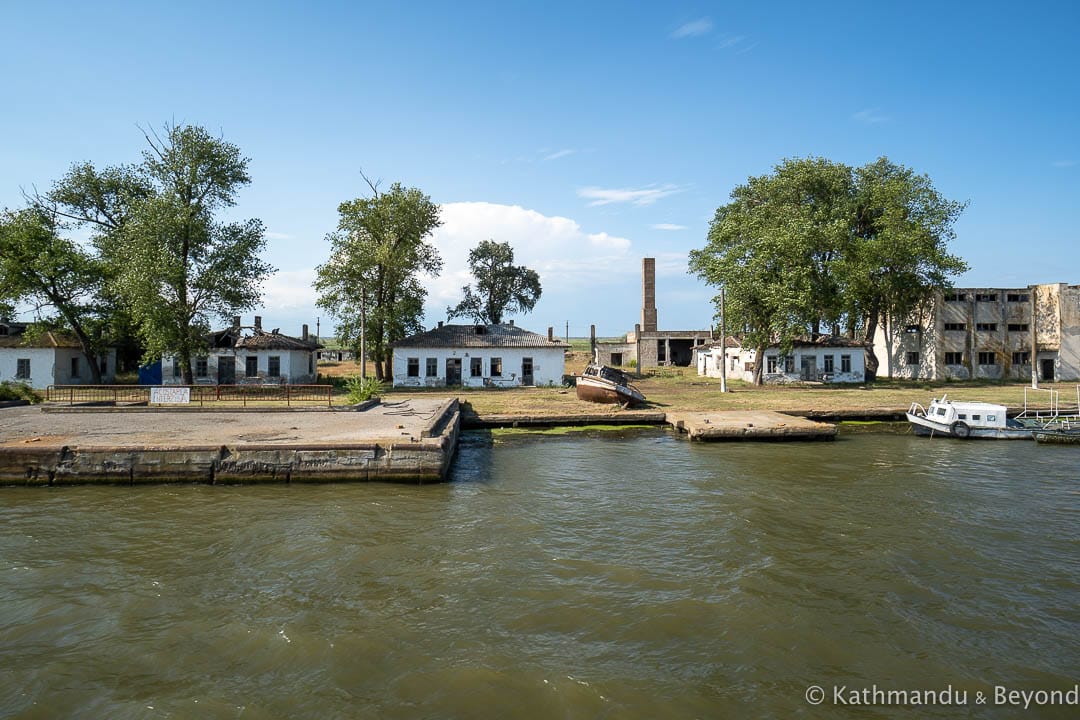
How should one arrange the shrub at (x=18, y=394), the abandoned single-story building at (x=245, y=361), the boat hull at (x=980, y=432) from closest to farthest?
the boat hull at (x=980, y=432) → the shrub at (x=18, y=394) → the abandoned single-story building at (x=245, y=361)

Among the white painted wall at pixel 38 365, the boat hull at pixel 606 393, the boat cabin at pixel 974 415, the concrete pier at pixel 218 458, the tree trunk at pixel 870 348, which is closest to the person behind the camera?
the concrete pier at pixel 218 458

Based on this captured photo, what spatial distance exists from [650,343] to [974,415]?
32.4 metres

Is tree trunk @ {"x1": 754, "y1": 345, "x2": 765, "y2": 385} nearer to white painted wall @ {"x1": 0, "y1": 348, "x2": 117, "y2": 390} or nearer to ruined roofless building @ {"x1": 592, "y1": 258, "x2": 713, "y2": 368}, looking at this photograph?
ruined roofless building @ {"x1": 592, "y1": 258, "x2": 713, "y2": 368}

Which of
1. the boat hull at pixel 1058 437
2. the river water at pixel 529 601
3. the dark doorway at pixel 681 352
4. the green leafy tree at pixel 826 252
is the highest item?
the green leafy tree at pixel 826 252

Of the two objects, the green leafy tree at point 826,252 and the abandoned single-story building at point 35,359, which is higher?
the green leafy tree at point 826,252

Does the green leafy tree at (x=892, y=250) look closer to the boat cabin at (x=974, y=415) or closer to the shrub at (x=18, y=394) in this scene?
the boat cabin at (x=974, y=415)

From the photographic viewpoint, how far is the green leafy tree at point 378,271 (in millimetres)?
35188

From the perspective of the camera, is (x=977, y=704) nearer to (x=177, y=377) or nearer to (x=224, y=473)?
(x=224, y=473)

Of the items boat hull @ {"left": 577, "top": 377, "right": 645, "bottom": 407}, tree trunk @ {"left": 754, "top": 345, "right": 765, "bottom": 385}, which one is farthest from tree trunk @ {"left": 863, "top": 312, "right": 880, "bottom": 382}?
boat hull @ {"left": 577, "top": 377, "right": 645, "bottom": 407}

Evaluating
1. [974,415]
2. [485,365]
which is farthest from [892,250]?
[485,365]

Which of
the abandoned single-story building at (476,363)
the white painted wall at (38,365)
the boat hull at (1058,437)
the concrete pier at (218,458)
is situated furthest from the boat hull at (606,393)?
the white painted wall at (38,365)

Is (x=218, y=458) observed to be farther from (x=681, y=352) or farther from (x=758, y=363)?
(x=681, y=352)

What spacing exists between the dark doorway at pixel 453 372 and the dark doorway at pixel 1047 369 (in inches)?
1501

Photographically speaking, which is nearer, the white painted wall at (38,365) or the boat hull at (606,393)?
the boat hull at (606,393)
